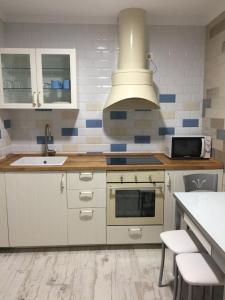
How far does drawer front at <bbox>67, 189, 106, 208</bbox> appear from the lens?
244 centimetres

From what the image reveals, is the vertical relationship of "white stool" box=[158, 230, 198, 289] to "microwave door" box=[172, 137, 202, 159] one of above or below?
below

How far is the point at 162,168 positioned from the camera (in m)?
2.43

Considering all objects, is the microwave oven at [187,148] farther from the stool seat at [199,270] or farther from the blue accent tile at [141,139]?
the stool seat at [199,270]

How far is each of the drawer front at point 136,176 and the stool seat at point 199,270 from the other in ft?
3.04

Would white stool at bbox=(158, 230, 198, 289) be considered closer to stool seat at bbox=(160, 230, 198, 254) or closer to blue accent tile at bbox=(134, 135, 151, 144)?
stool seat at bbox=(160, 230, 198, 254)

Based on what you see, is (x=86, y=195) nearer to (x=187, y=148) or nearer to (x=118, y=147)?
(x=118, y=147)

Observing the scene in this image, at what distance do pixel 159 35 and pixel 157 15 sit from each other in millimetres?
232

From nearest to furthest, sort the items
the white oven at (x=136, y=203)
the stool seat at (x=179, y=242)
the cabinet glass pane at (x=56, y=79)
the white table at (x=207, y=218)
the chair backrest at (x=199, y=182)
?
the white table at (x=207, y=218) → the stool seat at (x=179, y=242) → the chair backrest at (x=199, y=182) → the white oven at (x=136, y=203) → the cabinet glass pane at (x=56, y=79)

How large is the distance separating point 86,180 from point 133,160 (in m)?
0.54

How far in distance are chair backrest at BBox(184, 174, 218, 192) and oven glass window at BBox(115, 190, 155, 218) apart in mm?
406

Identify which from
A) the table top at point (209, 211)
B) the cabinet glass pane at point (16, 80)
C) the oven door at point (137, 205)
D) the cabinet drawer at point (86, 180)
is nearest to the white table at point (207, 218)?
the table top at point (209, 211)

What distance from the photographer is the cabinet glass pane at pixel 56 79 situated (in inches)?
103

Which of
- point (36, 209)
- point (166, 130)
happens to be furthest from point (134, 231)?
point (166, 130)

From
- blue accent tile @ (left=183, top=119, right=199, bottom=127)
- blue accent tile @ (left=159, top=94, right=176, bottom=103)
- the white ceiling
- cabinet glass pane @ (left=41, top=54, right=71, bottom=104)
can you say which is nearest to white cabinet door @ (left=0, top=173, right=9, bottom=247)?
cabinet glass pane @ (left=41, top=54, right=71, bottom=104)
